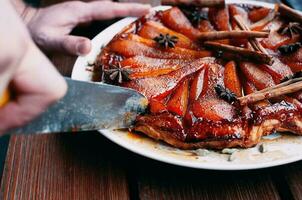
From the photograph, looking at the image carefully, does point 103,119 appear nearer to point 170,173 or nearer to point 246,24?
point 170,173

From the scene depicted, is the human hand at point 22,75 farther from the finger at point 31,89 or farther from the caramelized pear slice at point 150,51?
the caramelized pear slice at point 150,51

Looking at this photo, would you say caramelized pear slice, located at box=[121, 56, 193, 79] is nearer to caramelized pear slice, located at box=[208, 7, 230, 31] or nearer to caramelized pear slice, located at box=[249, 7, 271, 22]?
caramelized pear slice, located at box=[208, 7, 230, 31]

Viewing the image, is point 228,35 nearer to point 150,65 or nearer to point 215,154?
point 150,65

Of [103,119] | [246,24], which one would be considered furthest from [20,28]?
[246,24]

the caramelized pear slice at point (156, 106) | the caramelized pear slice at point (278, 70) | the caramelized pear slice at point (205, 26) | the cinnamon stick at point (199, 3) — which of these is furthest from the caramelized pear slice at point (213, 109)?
the cinnamon stick at point (199, 3)

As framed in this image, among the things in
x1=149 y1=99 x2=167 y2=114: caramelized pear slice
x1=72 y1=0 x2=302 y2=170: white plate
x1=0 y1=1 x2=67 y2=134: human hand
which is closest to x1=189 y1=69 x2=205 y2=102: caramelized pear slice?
x1=149 y1=99 x2=167 y2=114: caramelized pear slice

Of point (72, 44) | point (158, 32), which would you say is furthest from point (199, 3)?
point (72, 44)

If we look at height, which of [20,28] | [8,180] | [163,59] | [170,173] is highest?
[20,28]
